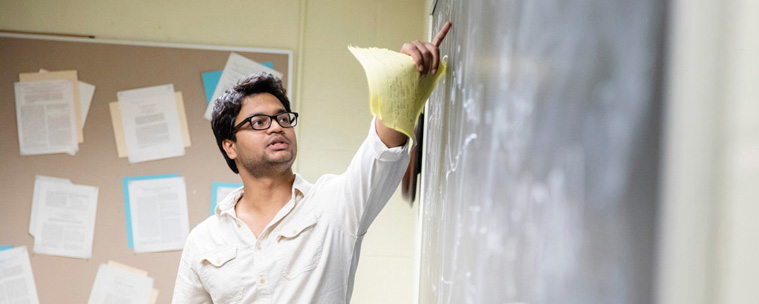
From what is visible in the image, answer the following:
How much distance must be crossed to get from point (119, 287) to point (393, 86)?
2.13m


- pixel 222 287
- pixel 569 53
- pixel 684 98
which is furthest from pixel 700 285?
pixel 222 287

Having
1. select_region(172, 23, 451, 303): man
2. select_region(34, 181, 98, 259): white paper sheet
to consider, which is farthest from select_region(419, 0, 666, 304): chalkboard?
select_region(34, 181, 98, 259): white paper sheet

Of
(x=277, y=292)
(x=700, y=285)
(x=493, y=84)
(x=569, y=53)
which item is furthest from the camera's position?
(x=277, y=292)

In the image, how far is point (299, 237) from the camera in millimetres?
1483

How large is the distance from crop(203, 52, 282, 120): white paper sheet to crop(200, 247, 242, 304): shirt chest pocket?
1.29 meters

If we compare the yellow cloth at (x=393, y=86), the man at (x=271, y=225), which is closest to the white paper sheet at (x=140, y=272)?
the man at (x=271, y=225)

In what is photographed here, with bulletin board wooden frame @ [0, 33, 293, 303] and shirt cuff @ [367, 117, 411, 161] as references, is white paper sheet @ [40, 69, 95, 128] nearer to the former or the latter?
bulletin board wooden frame @ [0, 33, 293, 303]

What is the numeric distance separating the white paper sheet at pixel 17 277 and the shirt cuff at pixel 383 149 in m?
2.08

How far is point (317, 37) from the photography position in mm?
2797

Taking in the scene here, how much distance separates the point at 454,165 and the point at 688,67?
679 mm

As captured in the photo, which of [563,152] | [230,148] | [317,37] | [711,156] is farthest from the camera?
[317,37]

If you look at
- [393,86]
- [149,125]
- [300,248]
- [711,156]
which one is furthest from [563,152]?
[149,125]

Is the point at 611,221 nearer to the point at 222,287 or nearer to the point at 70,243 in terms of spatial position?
the point at 222,287

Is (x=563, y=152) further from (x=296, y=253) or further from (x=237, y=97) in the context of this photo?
(x=237, y=97)
